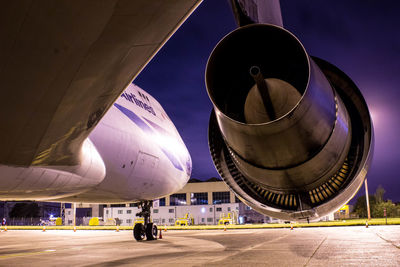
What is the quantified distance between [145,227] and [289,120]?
11.1 metres

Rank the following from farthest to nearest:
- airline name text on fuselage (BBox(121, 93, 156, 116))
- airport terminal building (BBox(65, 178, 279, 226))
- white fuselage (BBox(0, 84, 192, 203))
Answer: airport terminal building (BBox(65, 178, 279, 226)), airline name text on fuselage (BBox(121, 93, 156, 116)), white fuselage (BBox(0, 84, 192, 203))

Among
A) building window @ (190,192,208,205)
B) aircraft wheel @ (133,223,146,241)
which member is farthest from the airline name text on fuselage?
building window @ (190,192,208,205)

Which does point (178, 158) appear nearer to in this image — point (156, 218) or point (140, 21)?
point (140, 21)

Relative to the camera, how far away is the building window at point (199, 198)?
5253 cm

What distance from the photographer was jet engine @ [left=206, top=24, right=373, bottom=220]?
116 inches

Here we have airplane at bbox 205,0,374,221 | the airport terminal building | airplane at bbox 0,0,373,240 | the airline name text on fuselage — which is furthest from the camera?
the airport terminal building

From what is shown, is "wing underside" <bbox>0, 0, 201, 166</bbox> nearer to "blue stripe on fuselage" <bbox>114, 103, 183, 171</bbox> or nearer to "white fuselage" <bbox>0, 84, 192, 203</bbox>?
"white fuselage" <bbox>0, 84, 192, 203</bbox>

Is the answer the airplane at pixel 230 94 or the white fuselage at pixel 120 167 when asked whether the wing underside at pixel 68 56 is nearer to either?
the airplane at pixel 230 94

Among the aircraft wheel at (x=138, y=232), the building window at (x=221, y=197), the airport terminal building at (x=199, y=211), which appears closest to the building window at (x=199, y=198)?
the airport terminal building at (x=199, y=211)

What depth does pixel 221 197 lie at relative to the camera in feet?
168

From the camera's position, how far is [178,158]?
12383 mm

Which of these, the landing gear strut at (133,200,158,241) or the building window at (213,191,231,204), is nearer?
the landing gear strut at (133,200,158,241)

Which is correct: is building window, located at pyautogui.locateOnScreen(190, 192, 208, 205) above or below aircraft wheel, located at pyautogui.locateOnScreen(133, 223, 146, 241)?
above

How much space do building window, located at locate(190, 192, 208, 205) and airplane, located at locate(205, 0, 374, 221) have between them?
1952 inches
